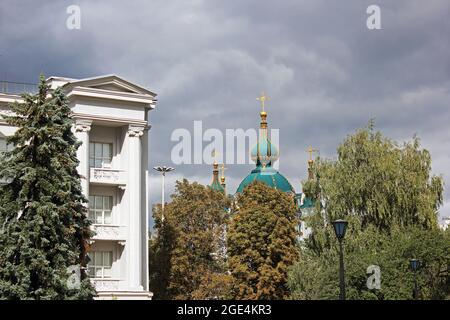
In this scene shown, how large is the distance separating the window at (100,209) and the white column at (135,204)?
1365 millimetres

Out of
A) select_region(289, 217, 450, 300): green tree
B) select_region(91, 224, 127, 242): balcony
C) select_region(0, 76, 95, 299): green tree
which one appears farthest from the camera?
select_region(91, 224, 127, 242): balcony

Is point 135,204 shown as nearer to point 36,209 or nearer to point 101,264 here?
point 101,264

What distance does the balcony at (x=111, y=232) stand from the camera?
123 feet

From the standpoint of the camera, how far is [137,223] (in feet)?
125

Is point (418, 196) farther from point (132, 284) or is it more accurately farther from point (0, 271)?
point (0, 271)

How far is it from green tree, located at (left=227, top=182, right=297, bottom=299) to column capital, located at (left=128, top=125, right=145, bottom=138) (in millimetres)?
10260

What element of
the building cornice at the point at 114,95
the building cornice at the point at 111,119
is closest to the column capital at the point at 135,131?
the building cornice at the point at 111,119

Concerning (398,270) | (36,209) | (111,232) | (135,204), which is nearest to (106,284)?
(111,232)

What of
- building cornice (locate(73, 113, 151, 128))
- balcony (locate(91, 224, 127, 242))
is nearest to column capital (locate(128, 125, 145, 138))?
building cornice (locate(73, 113, 151, 128))

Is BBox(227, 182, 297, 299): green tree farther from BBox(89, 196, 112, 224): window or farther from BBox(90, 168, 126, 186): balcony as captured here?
BBox(90, 168, 126, 186): balcony

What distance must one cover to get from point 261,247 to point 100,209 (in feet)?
36.2

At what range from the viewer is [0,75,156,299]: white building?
37000 millimetres

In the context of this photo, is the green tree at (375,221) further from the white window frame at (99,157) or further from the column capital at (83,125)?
the column capital at (83,125)

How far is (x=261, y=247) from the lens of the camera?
45375 millimetres
